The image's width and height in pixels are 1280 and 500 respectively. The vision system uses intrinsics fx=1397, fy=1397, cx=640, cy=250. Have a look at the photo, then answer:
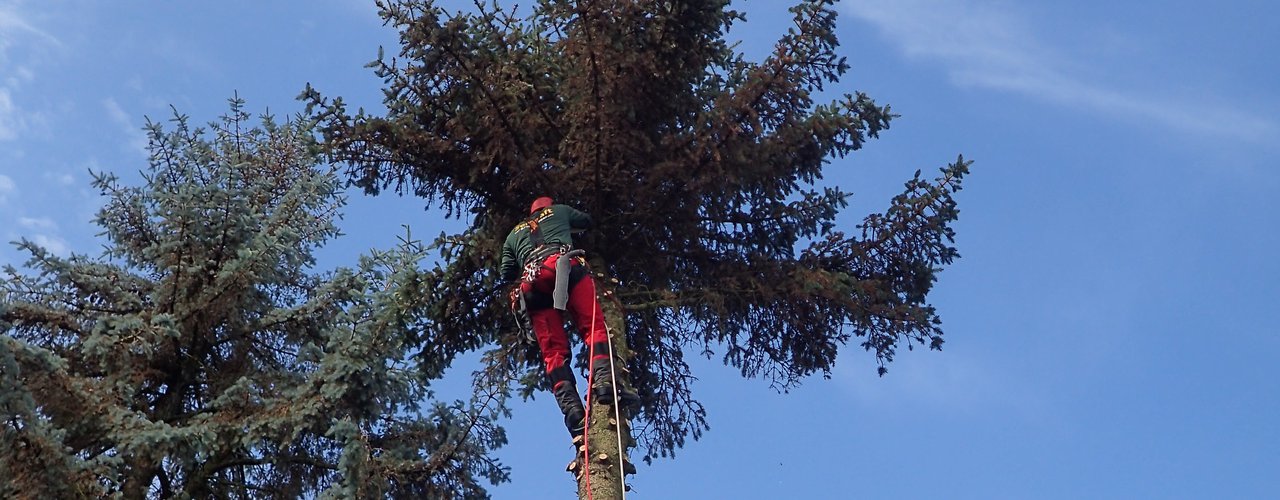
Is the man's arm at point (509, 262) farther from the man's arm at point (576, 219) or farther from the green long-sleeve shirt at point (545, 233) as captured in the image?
the man's arm at point (576, 219)

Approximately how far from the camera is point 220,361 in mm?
12750

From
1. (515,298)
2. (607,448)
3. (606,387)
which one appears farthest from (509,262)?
(607,448)

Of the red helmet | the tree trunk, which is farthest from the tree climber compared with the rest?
the tree trunk

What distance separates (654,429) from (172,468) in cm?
439

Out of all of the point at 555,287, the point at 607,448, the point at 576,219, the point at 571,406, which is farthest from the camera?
the point at 576,219

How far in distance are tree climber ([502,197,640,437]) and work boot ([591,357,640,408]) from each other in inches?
2.7

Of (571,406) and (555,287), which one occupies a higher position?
(555,287)

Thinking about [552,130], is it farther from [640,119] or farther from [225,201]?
[225,201]

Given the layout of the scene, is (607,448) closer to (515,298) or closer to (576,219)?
(515,298)

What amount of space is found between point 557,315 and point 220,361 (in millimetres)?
3655

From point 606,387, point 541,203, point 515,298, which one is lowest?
point 606,387

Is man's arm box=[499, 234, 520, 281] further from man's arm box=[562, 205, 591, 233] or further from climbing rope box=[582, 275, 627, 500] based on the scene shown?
climbing rope box=[582, 275, 627, 500]

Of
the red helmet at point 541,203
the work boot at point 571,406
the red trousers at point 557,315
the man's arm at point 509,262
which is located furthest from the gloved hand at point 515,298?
the work boot at point 571,406

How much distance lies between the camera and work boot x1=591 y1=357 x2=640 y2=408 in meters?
10.1
